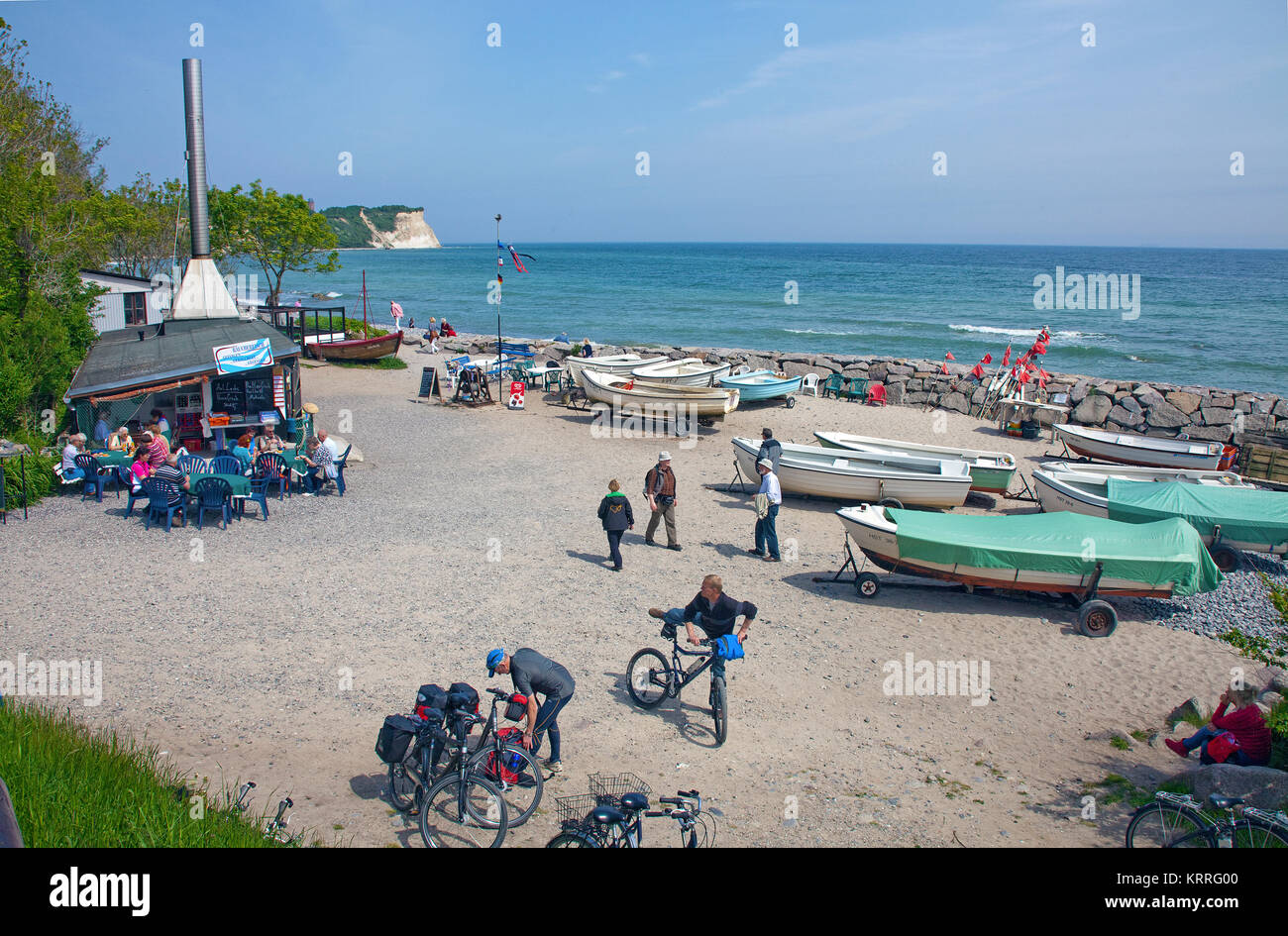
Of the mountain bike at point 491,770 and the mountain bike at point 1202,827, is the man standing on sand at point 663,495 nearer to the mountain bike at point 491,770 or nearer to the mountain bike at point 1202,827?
the mountain bike at point 491,770

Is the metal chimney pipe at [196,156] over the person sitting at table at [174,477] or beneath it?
over

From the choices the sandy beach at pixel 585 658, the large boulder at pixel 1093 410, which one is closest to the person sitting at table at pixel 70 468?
the sandy beach at pixel 585 658

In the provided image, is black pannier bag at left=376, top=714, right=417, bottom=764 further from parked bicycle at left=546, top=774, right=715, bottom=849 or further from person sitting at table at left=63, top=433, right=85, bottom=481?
person sitting at table at left=63, top=433, right=85, bottom=481

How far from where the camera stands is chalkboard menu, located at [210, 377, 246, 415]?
57.6ft

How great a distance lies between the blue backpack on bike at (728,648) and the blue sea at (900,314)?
38.2 m

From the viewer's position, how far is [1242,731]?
290 inches

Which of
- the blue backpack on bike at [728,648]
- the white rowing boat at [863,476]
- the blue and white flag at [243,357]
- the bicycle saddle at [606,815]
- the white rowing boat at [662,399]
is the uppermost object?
the blue and white flag at [243,357]

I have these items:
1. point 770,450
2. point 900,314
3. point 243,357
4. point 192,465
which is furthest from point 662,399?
point 900,314

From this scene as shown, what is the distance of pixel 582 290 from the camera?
9256 centimetres

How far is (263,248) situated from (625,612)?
32404 mm

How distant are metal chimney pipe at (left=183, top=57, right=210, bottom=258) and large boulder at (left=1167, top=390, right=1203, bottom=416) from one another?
29.6m

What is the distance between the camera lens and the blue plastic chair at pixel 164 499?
12.7m

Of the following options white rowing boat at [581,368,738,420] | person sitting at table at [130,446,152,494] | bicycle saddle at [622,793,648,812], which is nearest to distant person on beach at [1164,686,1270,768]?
bicycle saddle at [622,793,648,812]

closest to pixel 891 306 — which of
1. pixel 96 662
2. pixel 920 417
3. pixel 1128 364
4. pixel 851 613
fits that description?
pixel 1128 364
